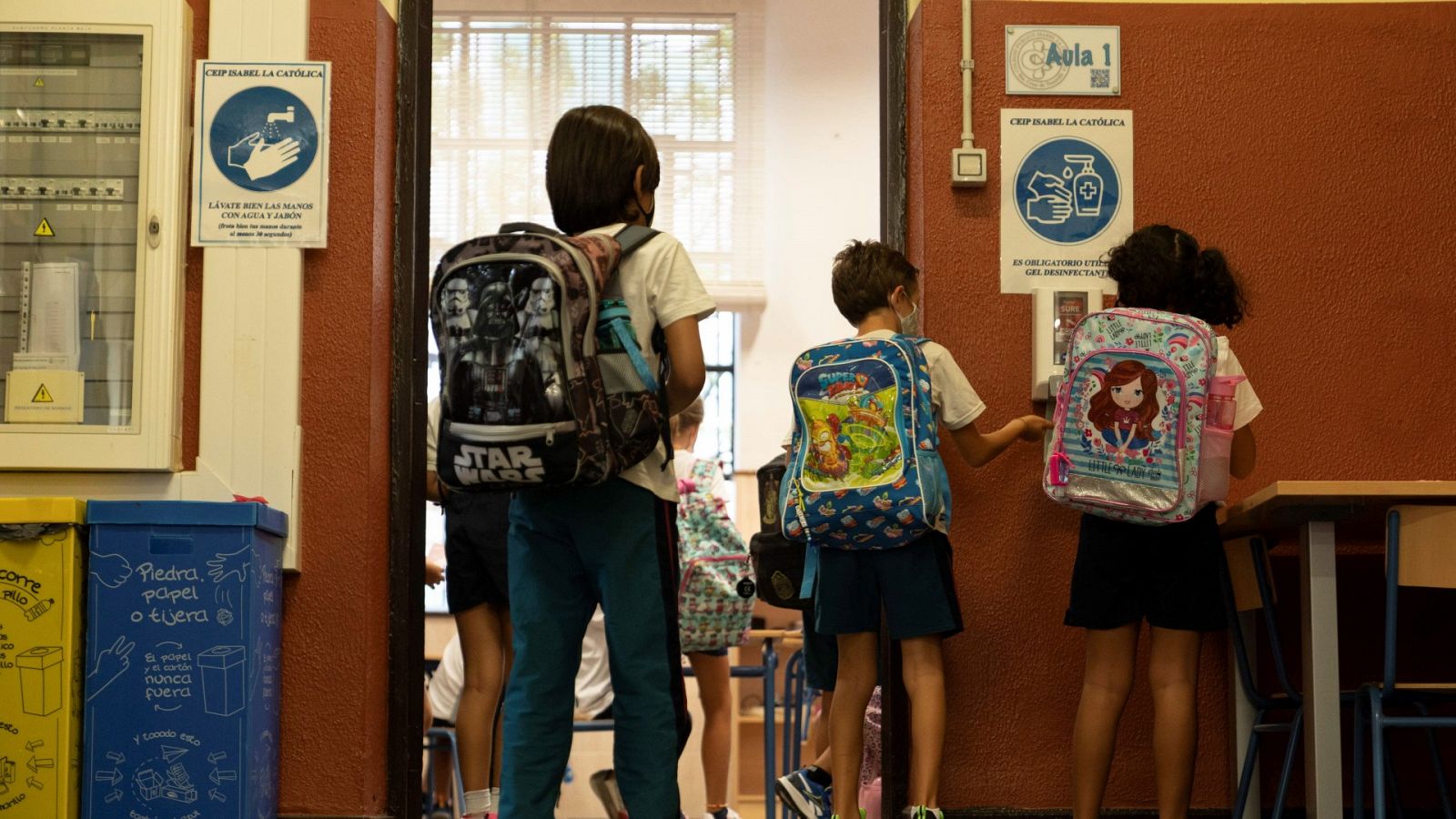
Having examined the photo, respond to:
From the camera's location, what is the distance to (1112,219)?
12.3 ft

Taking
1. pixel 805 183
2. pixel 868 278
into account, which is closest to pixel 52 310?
pixel 868 278

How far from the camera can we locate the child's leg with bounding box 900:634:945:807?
3.30 meters

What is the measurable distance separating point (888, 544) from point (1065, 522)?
2.14 ft

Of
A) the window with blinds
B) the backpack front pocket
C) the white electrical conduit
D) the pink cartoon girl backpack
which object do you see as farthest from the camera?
the window with blinds

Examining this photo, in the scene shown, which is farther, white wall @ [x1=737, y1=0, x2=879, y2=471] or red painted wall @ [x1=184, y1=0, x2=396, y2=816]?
white wall @ [x1=737, y1=0, x2=879, y2=471]

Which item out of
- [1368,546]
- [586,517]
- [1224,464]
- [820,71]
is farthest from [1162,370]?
[820,71]

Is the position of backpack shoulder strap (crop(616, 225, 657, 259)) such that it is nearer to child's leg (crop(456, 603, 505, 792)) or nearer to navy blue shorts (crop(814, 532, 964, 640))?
navy blue shorts (crop(814, 532, 964, 640))

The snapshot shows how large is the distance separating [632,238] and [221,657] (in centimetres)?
136

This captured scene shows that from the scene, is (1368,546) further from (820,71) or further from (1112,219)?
(820,71)

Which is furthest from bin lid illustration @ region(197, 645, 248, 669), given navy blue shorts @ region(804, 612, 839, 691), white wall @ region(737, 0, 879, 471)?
white wall @ region(737, 0, 879, 471)

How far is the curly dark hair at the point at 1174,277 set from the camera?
3297 millimetres

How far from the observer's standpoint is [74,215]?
142 inches

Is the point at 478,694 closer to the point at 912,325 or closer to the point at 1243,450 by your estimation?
the point at 912,325

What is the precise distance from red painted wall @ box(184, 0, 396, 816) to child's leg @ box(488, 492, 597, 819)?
3.29 feet
